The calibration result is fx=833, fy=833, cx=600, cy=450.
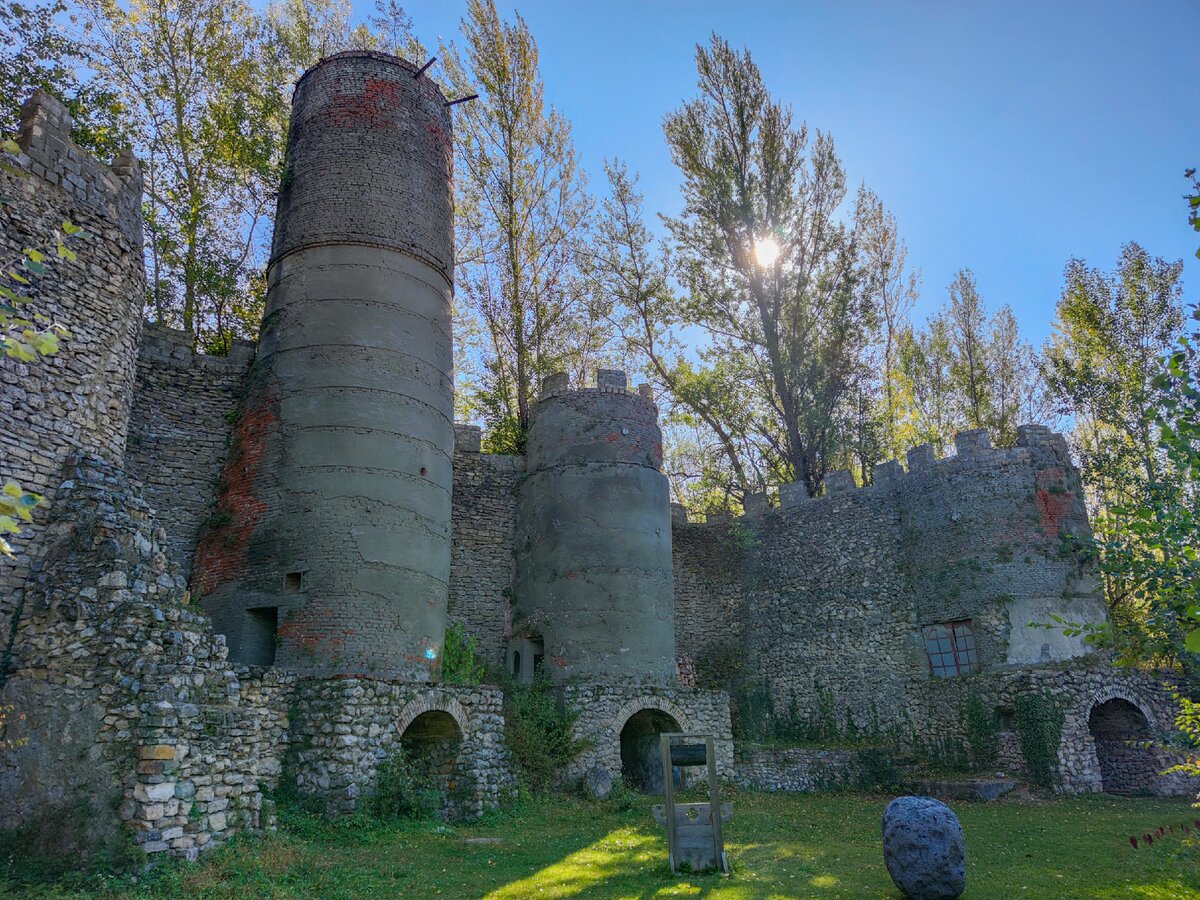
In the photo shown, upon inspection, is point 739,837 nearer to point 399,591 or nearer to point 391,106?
point 399,591

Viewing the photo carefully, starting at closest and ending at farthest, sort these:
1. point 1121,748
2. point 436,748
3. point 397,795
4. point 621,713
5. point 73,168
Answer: point 73,168 → point 397,795 → point 436,748 → point 621,713 → point 1121,748

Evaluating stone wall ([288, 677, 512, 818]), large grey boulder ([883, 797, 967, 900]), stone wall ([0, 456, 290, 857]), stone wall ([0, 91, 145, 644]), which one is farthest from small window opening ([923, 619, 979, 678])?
stone wall ([0, 91, 145, 644])

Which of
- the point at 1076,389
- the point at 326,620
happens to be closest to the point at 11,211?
the point at 326,620

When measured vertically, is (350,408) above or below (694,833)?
above

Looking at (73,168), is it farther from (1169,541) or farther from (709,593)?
(709,593)

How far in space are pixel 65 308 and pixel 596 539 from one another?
1111 cm

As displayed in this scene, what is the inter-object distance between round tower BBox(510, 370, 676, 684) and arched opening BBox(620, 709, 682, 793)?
954mm

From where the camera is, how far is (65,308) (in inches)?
392

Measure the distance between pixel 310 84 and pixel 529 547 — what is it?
35.1 feet

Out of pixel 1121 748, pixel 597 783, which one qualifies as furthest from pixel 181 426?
pixel 1121 748

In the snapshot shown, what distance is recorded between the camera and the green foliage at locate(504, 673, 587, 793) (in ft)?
50.3

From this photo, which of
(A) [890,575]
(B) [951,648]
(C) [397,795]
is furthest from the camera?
(A) [890,575]

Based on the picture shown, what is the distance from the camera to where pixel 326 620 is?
1298 cm

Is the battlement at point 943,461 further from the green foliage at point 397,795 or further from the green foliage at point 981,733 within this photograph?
the green foliage at point 397,795
